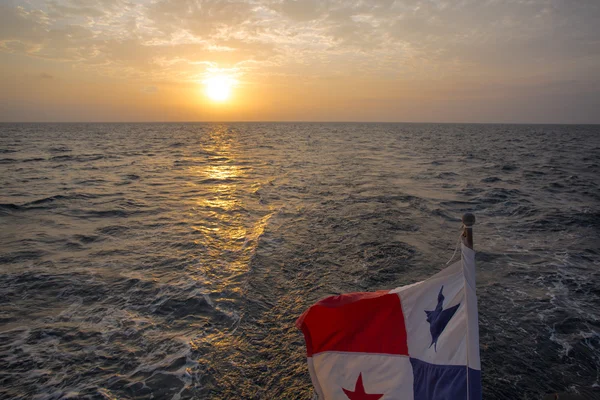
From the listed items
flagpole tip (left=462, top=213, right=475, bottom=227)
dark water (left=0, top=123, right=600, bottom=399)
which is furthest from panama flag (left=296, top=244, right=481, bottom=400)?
dark water (left=0, top=123, right=600, bottom=399)

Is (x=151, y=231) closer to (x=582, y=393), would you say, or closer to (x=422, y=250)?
(x=422, y=250)

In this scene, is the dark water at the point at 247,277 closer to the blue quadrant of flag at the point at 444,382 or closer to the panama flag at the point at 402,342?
the panama flag at the point at 402,342

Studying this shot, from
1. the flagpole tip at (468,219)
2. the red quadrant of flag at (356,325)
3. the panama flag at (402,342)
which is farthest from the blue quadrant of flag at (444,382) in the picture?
the flagpole tip at (468,219)

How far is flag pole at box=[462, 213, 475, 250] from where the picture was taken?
148 inches

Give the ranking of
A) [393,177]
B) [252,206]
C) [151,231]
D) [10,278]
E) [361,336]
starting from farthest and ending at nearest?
[393,177], [252,206], [151,231], [10,278], [361,336]

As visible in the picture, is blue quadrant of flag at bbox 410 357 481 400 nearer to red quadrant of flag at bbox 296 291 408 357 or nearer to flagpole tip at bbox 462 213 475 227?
red quadrant of flag at bbox 296 291 408 357

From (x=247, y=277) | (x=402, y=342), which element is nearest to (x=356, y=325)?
(x=402, y=342)

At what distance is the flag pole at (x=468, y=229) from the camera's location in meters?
3.76

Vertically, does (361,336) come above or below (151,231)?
above

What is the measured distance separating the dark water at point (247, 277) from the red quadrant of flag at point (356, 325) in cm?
175

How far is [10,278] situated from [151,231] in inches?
181

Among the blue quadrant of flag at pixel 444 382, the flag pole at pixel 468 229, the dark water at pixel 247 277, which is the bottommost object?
the dark water at pixel 247 277

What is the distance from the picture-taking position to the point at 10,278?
906cm

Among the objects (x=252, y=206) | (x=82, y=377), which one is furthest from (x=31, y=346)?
(x=252, y=206)
